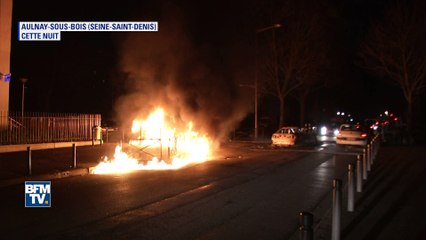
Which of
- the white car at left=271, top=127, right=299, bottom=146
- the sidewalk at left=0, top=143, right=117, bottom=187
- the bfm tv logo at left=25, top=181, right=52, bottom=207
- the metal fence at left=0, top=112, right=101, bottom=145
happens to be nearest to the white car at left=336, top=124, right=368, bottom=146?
the white car at left=271, top=127, right=299, bottom=146

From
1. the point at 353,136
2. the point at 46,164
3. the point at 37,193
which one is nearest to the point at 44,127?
the point at 46,164

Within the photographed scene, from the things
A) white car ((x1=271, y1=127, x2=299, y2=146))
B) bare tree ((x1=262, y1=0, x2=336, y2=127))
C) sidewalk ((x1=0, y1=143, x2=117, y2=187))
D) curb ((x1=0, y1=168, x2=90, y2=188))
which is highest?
bare tree ((x1=262, y1=0, x2=336, y2=127))

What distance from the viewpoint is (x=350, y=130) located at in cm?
2583

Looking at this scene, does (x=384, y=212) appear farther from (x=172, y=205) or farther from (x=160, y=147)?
(x=160, y=147)

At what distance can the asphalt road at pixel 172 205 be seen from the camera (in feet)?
22.7

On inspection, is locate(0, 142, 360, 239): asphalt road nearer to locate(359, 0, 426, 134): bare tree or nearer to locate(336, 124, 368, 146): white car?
locate(336, 124, 368, 146): white car

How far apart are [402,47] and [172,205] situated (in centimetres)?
2990

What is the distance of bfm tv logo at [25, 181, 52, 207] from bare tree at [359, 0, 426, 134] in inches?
1219

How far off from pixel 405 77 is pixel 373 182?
2557cm

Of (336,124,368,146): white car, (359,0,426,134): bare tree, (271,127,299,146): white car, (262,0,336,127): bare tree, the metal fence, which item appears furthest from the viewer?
(262,0,336,127): bare tree

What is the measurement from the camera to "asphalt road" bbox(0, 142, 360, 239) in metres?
6.91

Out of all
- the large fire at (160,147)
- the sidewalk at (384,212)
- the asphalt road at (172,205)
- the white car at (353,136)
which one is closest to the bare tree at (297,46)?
the white car at (353,136)

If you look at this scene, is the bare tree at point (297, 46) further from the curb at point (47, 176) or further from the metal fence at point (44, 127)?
the curb at point (47, 176)

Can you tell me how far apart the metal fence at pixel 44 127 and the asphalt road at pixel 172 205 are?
274 inches
